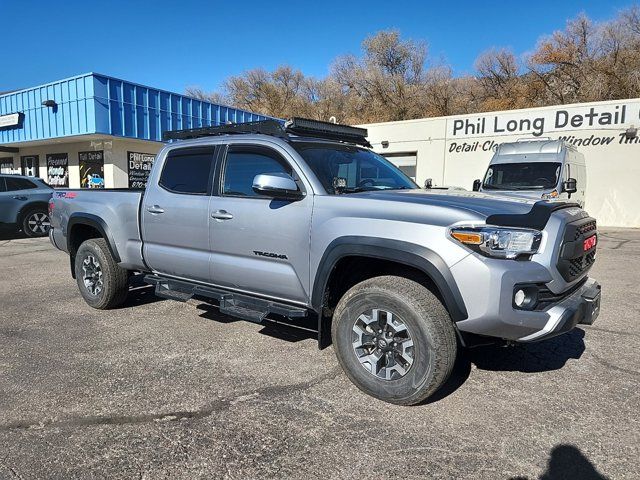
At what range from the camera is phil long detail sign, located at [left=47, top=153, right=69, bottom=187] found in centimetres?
1984

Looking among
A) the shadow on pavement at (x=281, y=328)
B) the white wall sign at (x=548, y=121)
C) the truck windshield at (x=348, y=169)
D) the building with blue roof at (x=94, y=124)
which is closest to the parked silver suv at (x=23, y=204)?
the building with blue roof at (x=94, y=124)

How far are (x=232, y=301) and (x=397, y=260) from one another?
1.65 meters

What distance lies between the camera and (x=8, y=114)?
19031 millimetres

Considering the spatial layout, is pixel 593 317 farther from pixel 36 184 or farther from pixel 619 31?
pixel 619 31

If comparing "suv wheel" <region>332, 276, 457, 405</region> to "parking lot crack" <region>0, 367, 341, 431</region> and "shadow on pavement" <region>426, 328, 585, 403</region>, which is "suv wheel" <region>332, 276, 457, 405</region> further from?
"parking lot crack" <region>0, 367, 341, 431</region>

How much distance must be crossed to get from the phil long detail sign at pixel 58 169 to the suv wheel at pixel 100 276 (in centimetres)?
1642

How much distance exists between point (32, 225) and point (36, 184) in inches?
42.9

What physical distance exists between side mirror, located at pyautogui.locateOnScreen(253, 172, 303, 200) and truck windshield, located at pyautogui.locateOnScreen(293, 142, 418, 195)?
240mm

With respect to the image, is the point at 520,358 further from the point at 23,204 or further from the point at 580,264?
the point at 23,204

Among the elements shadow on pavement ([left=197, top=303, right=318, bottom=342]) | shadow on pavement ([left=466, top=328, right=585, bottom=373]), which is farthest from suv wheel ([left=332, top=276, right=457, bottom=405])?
shadow on pavement ([left=197, top=303, right=318, bottom=342])

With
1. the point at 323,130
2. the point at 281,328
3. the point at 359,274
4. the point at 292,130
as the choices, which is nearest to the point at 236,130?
the point at 292,130

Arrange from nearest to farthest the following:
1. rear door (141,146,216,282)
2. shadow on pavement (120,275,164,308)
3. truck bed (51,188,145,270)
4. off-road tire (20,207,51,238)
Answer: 1. rear door (141,146,216,282)
2. truck bed (51,188,145,270)
3. shadow on pavement (120,275,164,308)
4. off-road tire (20,207,51,238)

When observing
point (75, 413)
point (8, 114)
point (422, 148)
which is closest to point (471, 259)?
point (75, 413)

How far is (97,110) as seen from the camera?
1575 centimetres
